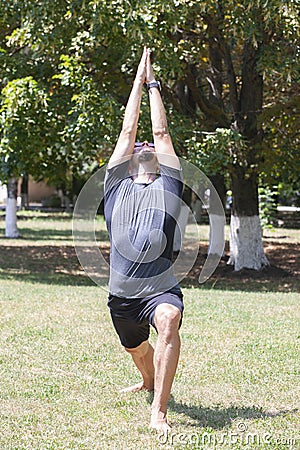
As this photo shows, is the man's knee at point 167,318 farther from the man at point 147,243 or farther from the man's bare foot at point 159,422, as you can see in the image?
the man's bare foot at point 159,422

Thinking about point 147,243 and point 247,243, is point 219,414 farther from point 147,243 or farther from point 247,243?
point 247,243

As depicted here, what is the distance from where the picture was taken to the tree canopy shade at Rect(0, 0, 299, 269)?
12.2 metres

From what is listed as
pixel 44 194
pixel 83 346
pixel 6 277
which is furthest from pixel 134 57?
pixel 44 194

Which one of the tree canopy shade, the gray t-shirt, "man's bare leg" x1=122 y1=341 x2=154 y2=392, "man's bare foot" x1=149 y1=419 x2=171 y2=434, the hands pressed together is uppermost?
the tree canopy shade

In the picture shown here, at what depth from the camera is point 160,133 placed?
Result: 5.46 m

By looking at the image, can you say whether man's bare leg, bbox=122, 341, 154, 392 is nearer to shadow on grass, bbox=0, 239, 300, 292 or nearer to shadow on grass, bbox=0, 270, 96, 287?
shadow on grass, bbox=0, 239, 300, 292

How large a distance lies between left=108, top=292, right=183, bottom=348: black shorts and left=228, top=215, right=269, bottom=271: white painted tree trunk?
1003 centimetres

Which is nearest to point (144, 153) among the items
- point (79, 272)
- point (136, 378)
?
point (136, 378)

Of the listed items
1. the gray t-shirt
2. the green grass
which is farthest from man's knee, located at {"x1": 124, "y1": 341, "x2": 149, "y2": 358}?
the gray t-shirt

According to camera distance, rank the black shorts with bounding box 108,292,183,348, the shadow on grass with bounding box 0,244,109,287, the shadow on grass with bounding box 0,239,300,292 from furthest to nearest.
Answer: the shadow on grass with bounding box 0,244,109,287, the shadow on grass with bounding box 0,239,300,292, the black shorts with bounding box 108,292,183,348

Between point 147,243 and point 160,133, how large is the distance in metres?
0.83

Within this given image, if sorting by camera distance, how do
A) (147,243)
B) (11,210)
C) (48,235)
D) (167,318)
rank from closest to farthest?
(167,318) < (147,243) < (11,210) < (48,235)

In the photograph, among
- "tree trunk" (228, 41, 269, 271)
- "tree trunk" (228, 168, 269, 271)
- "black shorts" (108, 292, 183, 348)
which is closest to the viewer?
"black shorts" (108, 292, 183, 348)

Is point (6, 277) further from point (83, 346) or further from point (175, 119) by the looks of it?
point (83, 346)
